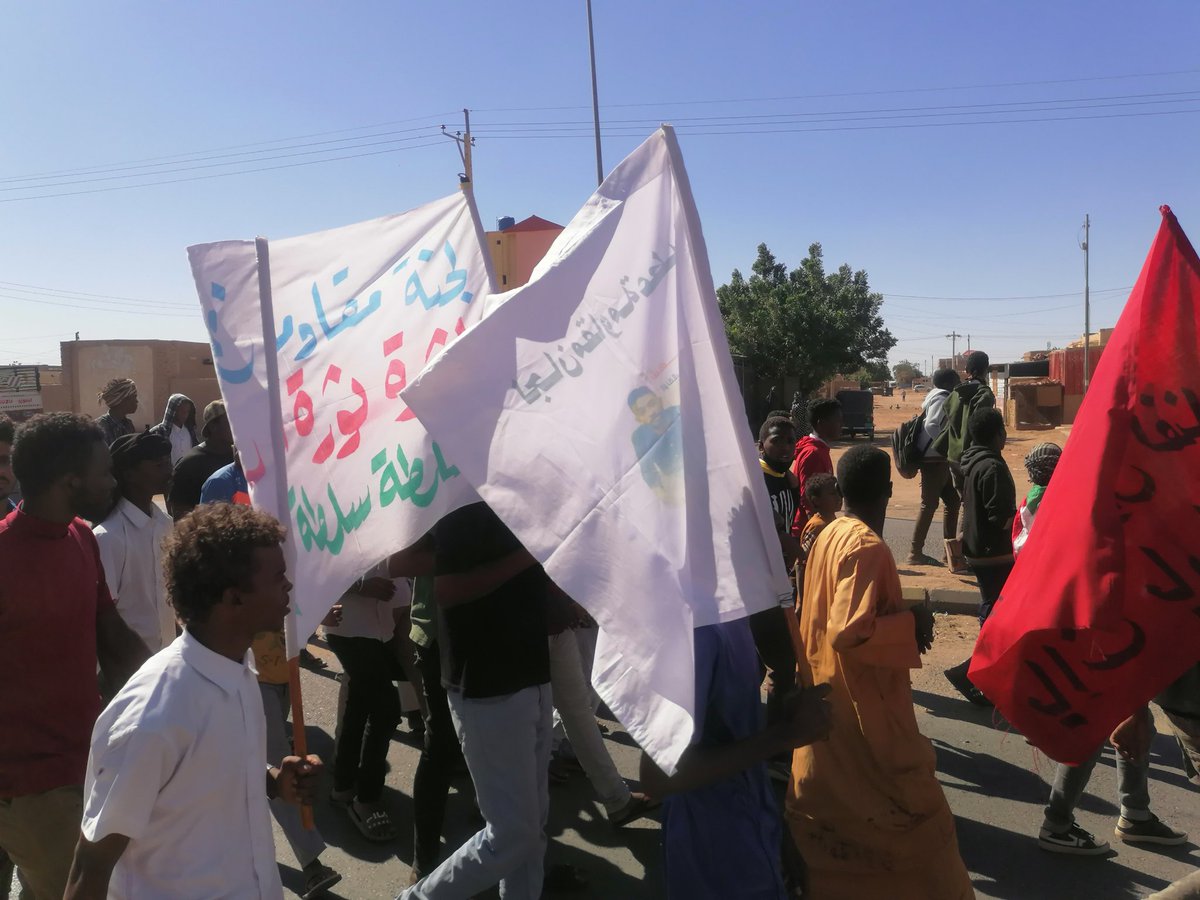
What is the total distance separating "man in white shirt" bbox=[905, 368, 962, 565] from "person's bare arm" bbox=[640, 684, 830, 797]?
699 centimetres

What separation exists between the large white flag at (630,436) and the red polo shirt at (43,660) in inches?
51.7

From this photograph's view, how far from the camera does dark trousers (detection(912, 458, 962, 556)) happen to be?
9297 millimetres

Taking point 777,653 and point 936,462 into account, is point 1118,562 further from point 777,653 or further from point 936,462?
point 936,462

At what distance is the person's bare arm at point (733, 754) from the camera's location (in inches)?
89.0

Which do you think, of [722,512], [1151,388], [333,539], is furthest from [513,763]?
[1151,388]

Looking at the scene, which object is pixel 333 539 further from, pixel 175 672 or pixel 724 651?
pixel 724 651

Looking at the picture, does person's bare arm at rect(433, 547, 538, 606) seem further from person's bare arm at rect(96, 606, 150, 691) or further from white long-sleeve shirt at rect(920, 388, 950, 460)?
white long-sleeve shirt at rect(920, 388, 950, 460)

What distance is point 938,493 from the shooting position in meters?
9.41

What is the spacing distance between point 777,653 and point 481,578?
104 cm

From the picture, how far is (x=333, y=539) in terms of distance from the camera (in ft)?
9.36

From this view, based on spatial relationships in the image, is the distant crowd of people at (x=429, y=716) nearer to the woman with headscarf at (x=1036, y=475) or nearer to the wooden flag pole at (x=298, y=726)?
the wooden flag pole at (x=298, y=726)

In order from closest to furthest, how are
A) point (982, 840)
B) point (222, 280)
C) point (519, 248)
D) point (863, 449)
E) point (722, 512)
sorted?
point (722, 512)
point (222, 280)
point (863, 449)
point (982, 840)
point (519, 248)

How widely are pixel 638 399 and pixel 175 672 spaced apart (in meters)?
1.20

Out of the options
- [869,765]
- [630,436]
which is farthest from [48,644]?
[869,765]
